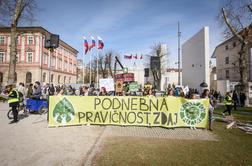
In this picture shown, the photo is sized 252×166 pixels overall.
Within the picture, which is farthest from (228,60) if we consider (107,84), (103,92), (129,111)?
(129,111)

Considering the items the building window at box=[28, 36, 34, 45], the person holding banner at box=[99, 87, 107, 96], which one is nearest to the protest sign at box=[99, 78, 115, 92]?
the person holding banner at box=[99, 87, 107, 96]

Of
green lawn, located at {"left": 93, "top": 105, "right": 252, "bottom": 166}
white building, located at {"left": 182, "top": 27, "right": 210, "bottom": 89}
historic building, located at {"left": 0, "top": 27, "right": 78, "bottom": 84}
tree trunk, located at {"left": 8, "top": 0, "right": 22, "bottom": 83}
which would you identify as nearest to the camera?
green lawn, located at {"left": 93, "top": 105, "right": 252, "bottom": 166}

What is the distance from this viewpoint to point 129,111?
8812 mm

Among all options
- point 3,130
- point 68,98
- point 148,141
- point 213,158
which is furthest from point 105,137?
point 3,130

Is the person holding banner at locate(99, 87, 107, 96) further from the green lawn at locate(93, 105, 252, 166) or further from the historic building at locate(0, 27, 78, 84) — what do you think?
the historic building at locate(0, 27, 78, 84)

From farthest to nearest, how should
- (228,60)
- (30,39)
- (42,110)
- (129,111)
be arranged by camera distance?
(30,39) < (228,60) < (42,110) < (129,111)

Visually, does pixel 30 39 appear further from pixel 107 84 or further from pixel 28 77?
pixel 107 84

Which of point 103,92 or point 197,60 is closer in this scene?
point 103,92

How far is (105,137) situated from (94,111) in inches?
85.0

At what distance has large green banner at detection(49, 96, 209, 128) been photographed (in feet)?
28.3

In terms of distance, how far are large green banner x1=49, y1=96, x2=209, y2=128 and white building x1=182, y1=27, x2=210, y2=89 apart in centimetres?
1886

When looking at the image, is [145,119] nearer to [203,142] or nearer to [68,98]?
[203,142]

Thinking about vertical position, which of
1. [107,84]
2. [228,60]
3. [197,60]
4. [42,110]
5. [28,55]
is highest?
[28,55]

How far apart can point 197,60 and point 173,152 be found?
2619 cm
